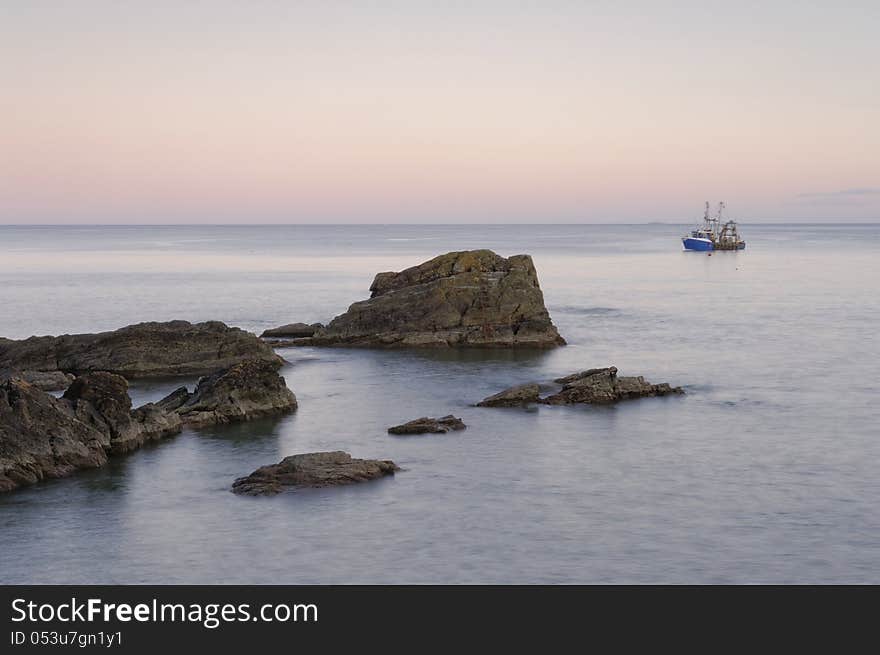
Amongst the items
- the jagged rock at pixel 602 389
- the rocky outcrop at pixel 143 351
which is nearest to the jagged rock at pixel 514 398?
the jagged rock at pixel 602 389

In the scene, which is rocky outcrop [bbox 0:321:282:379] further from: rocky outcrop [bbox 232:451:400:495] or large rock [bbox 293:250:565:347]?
rocky outcrop [bbox 232:451:400:495]

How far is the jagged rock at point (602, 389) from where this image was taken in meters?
43.3

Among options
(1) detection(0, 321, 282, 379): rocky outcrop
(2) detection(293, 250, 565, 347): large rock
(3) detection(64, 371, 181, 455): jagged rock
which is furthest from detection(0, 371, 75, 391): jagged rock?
(2) detection(293, 250, 565, 347): large rock

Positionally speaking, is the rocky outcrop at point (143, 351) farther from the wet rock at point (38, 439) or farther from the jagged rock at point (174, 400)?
the wet rock at point (38, 439)

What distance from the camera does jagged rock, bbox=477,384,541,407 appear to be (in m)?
42.9

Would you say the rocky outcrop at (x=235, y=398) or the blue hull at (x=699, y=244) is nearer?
the rocky outcrop at (x=235, y=398)

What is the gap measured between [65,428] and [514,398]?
1782 cm

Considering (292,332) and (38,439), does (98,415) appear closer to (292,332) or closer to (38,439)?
(38,439)

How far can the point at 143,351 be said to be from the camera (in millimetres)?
50844

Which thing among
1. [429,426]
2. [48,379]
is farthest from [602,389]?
[48,379]

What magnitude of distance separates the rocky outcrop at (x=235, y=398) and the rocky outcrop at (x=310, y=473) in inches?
306

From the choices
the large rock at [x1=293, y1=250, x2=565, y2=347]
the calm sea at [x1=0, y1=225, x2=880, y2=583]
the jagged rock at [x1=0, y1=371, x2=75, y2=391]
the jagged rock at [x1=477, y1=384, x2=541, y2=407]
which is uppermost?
the large rock at [x1=293, y1=250, x2=565, y2=347]

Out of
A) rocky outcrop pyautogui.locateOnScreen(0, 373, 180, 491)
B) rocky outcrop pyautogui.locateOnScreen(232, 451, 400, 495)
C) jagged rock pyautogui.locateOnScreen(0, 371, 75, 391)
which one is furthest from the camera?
jagged rock pyautogui.locateOnScreen(0, 371, 75, 391)

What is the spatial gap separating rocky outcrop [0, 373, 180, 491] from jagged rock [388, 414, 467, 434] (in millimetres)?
8429
